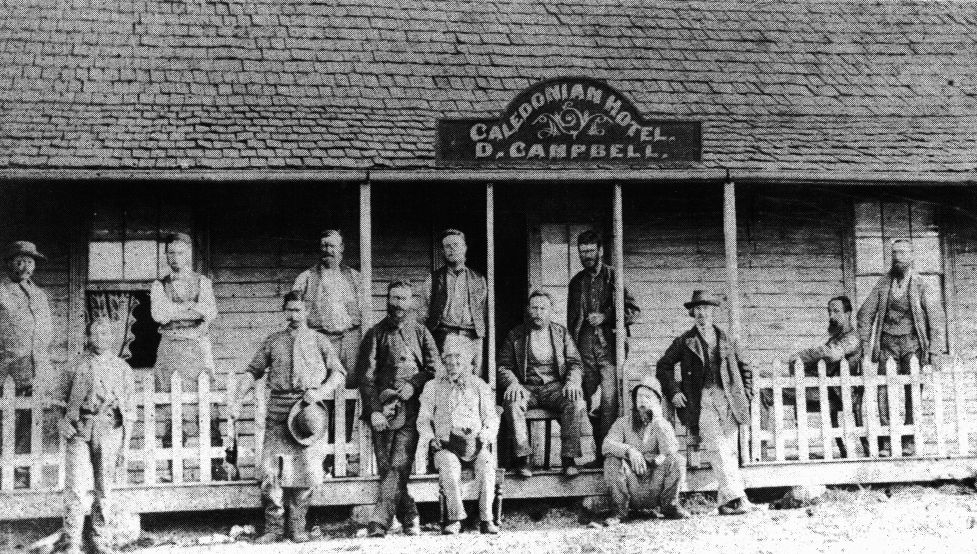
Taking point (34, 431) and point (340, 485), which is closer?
point (34, 431)

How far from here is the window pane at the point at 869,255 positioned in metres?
11.8

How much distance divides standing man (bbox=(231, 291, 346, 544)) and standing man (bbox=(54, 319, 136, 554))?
1.01 m

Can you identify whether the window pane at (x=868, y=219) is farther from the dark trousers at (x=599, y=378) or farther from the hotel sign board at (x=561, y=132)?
the dark trousers at (x=599, y=378)

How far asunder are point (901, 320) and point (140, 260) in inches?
314

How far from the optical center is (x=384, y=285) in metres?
11.0

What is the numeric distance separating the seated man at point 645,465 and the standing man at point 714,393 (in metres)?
0.45

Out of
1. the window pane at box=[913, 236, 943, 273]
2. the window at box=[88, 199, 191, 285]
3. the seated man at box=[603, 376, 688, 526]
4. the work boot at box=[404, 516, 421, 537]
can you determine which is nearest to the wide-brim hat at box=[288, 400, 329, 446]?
the work boot at box=[404, 516, 421, 537]

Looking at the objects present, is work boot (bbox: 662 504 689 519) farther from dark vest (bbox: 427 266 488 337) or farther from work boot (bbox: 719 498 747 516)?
dark vest (bbox: 427 266 488 337)

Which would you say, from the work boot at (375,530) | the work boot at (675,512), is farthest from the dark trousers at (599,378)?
the work boot at (375,530)

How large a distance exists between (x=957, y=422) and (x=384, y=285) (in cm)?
607

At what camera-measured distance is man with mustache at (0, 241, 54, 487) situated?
870 cm

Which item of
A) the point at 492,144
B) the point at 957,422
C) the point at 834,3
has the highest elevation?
the point at 834,3

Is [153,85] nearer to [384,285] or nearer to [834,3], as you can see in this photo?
[384,285]

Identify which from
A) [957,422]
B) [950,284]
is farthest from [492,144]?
[950,284]
